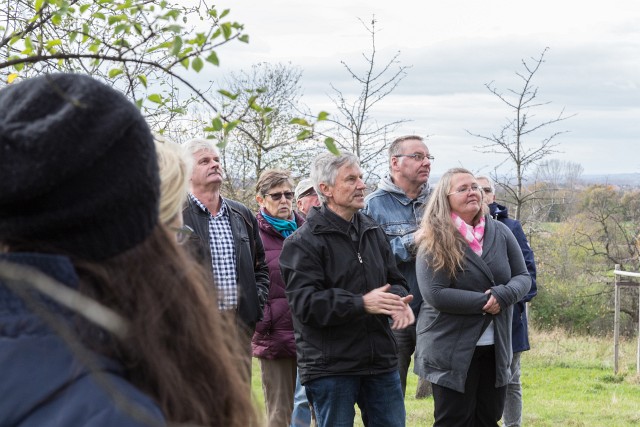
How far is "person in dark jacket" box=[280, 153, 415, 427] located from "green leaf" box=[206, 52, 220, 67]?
2877 mm

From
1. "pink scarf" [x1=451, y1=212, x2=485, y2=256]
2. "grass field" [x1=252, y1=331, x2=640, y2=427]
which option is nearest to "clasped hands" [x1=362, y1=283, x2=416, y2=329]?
"pink scarf" [x1=451, y1=212, x2=485, y2=256]

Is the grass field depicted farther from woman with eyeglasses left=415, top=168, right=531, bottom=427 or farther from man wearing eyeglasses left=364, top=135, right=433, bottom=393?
woman with eyeglasses left=415, top=168, right=531, bottom=427

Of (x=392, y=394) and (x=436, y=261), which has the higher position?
(x=436, y=261)

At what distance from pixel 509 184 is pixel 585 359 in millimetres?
3350

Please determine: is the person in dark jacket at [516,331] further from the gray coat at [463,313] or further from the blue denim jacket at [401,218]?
the gray coat at [463,313]

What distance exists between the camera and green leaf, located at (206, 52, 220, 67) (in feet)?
6.36

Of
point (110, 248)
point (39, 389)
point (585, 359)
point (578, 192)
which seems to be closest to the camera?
point (39, 389)

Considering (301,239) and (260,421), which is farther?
(301,239)

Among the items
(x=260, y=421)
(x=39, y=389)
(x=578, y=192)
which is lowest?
(x=578, y=192)

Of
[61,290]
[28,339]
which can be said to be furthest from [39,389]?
[61,290]

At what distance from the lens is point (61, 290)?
0.92 metres

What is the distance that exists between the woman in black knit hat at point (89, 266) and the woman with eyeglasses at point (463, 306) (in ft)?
13.5

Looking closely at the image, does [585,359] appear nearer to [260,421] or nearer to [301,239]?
[301,239]

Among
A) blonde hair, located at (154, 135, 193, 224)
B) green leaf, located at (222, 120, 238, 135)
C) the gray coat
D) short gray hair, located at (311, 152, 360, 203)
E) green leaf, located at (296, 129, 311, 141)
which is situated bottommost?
the gray coat
